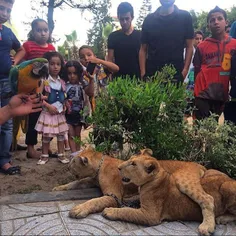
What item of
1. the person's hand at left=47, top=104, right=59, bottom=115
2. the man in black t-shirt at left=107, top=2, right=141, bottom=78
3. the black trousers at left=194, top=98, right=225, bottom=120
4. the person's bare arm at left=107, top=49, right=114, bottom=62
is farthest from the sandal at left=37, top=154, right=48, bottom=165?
the black trousers at left=194, top=98, right=225, bottom=120

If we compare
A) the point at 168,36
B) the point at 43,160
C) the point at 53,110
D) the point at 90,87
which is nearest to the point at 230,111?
the point at 168,36

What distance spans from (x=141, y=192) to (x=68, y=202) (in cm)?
76

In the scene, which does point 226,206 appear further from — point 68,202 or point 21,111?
point 21,111

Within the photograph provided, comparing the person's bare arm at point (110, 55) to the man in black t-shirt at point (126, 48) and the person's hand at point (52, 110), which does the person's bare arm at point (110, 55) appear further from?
Result: the person's hand at point (52, 110)

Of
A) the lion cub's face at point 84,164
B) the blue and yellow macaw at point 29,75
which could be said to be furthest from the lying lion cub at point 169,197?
the blue and yellow macaw at point 29,75

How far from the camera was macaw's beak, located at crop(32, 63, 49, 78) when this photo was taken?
10.6 ft

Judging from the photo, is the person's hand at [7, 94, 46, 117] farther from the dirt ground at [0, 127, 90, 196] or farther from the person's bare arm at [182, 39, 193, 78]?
the person's bare arm at [182, 39, 193, 78]

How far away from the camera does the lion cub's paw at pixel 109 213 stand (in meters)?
2.71

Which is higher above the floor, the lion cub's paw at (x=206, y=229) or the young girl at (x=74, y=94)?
the young girl at (x=74, y=94)

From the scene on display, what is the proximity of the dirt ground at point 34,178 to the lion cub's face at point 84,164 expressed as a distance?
551mm

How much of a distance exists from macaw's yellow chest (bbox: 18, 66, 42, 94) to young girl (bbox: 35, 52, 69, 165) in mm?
1055

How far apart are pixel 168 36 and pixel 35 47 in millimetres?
1941

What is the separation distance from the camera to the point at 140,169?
272 centimetres

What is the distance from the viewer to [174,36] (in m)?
4.44
